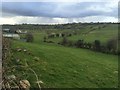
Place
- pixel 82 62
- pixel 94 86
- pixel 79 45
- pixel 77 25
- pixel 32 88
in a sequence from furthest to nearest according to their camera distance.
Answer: pixel 77 25, pixel 79 45, pixel 82 62, pixel 94 86, pixel 32 88

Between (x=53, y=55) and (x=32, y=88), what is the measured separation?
9.76m

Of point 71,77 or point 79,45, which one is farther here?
point 79,45

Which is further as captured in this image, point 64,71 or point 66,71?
point 66,71

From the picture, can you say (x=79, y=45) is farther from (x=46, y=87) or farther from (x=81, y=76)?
(x=46, y=87)

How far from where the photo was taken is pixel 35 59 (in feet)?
70.1

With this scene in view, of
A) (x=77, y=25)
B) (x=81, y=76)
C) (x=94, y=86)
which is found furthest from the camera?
(x=77, y=25)

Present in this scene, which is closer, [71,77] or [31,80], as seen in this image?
[31,80]

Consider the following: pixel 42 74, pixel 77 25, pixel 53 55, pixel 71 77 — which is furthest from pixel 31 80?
pixel 77 25

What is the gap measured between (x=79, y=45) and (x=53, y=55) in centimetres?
1762

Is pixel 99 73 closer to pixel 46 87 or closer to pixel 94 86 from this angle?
pixel 94 86

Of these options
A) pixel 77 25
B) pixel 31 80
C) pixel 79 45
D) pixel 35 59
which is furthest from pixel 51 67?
pixel 77 25

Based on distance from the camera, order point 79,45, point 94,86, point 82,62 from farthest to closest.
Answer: point 79,45 → point 82,62 → point 94,86

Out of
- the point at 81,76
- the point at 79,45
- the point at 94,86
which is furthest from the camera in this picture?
the point at 79,45

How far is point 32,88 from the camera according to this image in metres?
14.5
